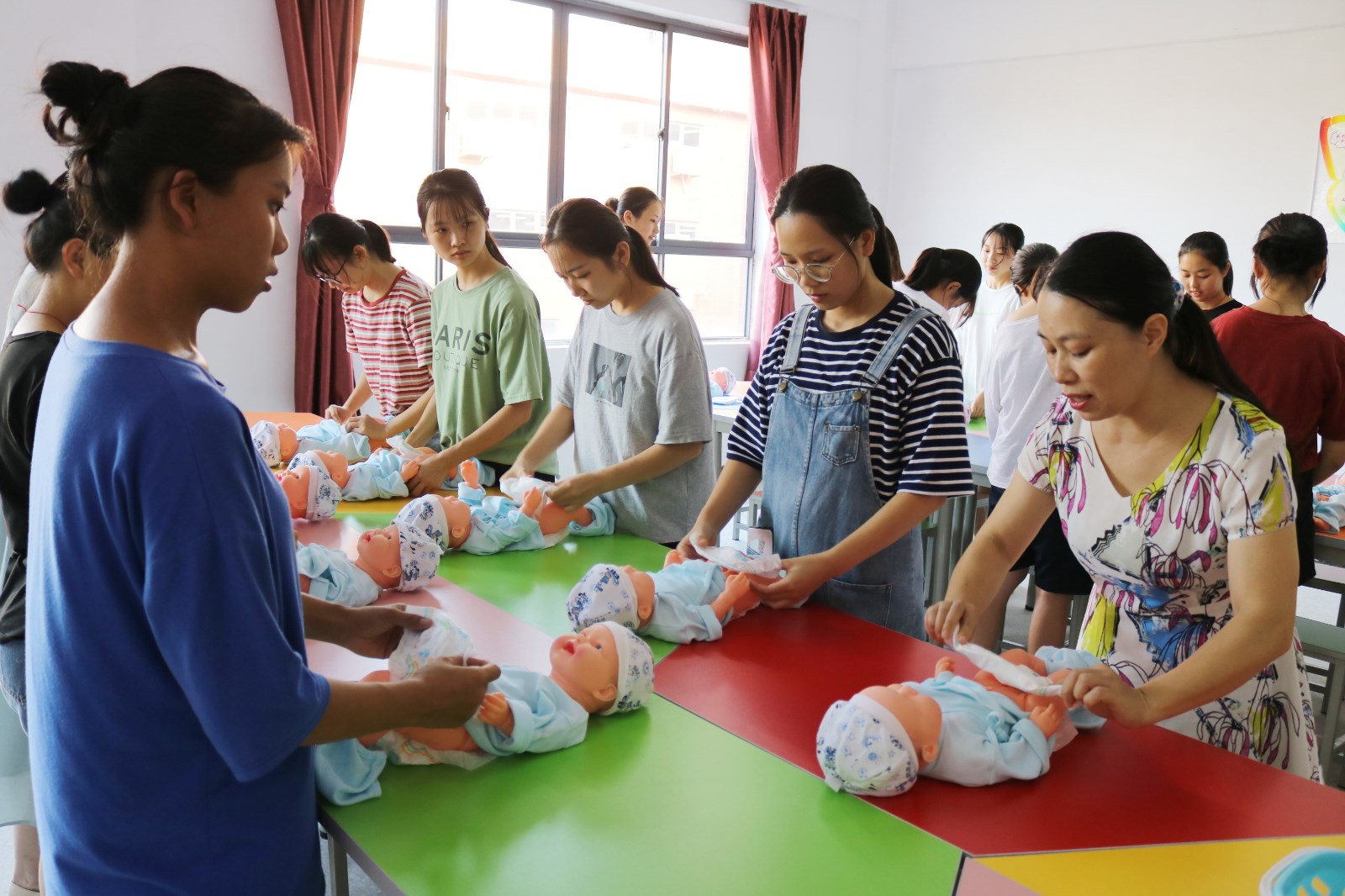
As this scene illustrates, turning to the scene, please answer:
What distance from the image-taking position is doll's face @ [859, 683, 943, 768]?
130 cm

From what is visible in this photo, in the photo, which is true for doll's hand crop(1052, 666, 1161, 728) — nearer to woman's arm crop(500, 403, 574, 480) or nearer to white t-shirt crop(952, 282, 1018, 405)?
woman's arm crop(500, 403, 574, 480)

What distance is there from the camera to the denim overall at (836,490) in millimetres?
1929

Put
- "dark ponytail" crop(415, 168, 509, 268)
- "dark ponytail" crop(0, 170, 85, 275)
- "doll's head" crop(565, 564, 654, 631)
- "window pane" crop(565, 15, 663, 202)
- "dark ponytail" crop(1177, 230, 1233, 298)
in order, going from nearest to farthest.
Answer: "dark ponytail" crop(0, 170, 85, 275) → "doll's head" crop(565, 564, 654, 631) → "dark ponytail" crop(415, 168, 509, 268) → "dark ponytail" crop(1177, 230, 1233, 298) → "window pane" crop(565, 15, 663, 202)

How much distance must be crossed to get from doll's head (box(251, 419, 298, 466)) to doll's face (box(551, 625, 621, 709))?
1680 mm

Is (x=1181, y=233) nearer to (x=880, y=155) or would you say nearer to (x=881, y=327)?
(x=880, y=155)

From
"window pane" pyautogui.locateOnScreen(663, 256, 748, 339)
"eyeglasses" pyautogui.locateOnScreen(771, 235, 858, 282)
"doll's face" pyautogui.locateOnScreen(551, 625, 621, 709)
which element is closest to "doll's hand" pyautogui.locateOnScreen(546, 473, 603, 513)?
"eyeglasses" pyautogui.locateOnScreen(771, 235, 858, 282)

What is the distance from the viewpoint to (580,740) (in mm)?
1423

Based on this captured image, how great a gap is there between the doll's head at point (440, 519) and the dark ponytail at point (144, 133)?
1.20 meters

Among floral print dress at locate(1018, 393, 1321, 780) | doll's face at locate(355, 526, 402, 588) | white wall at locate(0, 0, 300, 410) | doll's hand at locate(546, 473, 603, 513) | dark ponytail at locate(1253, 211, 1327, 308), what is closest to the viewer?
floral print dress at locate(1018, 393, 1321, 780)

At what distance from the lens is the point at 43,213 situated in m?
1.76

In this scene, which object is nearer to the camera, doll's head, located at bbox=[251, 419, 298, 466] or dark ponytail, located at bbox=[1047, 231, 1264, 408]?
dark ponytail, located at bbox=[1047, 231, 1264, 408]

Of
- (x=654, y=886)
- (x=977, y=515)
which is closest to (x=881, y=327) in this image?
(x=654, y=886)

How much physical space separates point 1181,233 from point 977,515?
278 cm

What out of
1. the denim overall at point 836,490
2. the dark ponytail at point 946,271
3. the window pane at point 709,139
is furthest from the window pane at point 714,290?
the denim overall at point 836,490
